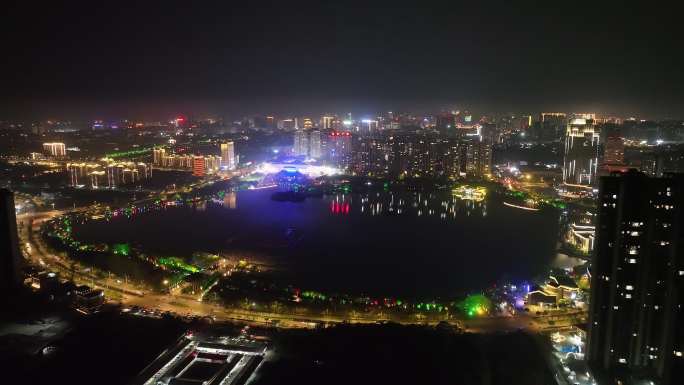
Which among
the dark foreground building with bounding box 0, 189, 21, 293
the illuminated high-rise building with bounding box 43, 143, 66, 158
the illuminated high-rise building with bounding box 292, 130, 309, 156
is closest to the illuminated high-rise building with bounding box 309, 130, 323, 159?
the illuminated high-rise building with bounding box 292, 130, 309, 156

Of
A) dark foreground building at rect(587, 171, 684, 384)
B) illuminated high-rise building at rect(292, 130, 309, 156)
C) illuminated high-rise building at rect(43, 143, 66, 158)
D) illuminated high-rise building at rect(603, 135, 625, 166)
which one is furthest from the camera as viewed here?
illuminated high-rise building at rect(292, 130, 309, 156)

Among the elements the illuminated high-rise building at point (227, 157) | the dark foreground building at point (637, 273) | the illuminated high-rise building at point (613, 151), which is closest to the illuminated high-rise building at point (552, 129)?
the illuminated high-rise building at point (613, 151)

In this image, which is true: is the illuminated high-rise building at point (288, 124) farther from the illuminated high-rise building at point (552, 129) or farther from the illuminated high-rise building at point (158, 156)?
the illuminated high-rise building at point (552, 129)

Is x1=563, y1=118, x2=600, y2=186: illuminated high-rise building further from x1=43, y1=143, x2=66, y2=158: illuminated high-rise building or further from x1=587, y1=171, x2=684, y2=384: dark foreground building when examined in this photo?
x1=43, y1=143, x2=66, y2=158: illuminated high-rise building

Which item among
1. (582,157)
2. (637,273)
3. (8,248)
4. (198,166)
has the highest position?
(582,157)

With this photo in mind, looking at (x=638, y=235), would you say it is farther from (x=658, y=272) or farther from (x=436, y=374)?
(x=436, y=374)

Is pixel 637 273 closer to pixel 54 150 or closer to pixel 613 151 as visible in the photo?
pixel 613 151

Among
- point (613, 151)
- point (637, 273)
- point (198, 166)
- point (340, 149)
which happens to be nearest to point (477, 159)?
point (613, 151)
